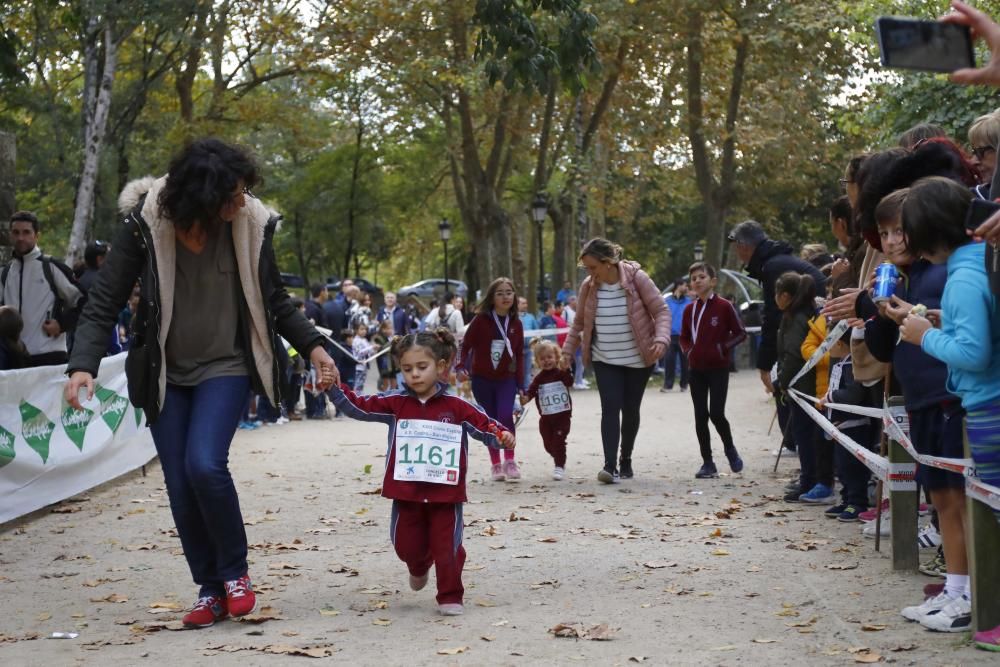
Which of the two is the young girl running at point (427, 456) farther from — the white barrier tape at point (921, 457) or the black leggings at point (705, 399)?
the black leggings at point (705, 399)

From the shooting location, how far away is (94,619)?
6.77 meters

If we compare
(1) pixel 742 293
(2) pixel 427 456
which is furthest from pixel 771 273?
(1) pixel 742 293

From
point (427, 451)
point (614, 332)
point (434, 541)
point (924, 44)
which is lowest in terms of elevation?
point (434, 541)

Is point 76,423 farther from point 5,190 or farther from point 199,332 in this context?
point 199,332

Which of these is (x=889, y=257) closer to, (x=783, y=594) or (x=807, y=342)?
(x=783, y=594)

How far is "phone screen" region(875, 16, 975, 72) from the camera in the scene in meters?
3.63

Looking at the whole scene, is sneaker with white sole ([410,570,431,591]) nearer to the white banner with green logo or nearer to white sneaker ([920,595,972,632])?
white sneaker ([920,595,972,632])

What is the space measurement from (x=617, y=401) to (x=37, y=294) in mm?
4898

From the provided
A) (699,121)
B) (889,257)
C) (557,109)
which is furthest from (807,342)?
(557,109)

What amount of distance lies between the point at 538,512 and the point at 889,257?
478 cm

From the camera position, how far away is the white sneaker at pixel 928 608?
599 cm

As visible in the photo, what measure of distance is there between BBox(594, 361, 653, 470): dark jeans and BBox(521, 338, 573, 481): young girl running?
0.42 m

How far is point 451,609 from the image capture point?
21.9 feet

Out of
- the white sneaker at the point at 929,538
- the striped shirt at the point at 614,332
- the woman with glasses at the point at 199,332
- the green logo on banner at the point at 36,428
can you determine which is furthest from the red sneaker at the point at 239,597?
the striped shirt at the point at 614,332
